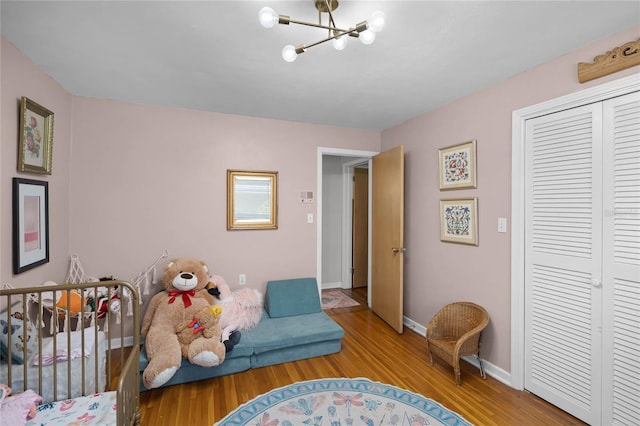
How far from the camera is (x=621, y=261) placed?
172 cm

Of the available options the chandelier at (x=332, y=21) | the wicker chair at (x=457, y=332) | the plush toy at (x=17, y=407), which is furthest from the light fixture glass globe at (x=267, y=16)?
the wicker chair at (x=457, y=332)

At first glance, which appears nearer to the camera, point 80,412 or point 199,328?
point 80,412

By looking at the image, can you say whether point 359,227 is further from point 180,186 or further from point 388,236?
point 180,186

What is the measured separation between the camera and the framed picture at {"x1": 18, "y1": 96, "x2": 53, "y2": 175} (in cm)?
193

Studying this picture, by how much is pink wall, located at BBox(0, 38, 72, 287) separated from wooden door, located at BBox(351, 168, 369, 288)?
3704 millimetres

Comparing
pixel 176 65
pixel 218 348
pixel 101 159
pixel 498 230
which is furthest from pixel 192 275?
pixel 498 230

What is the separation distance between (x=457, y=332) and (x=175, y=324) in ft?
8.02

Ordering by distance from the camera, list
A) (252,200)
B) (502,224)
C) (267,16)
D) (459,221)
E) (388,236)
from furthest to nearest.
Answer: (388,236) < (252,200) < (459,221) < (502,224) < (267,16)

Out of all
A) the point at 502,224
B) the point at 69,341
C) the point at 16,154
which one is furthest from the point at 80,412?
the point at 502,224

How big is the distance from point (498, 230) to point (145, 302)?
10.8 ft

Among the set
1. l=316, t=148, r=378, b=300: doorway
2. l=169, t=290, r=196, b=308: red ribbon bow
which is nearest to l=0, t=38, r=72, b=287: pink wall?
l=169, t=290, r=196, b=308: red ribbon bow

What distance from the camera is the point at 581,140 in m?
1.89

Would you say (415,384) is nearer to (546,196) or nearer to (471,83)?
(546,196)

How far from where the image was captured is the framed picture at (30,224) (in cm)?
188
